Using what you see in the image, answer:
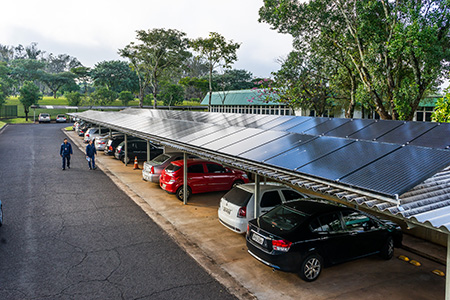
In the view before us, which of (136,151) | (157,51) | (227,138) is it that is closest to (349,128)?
(227,138)

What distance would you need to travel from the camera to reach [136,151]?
22.2 m

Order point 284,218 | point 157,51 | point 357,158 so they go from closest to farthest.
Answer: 1. point 357,158
2. point 284,218
3. point 157,51

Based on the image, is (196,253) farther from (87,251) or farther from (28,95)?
(28,95)

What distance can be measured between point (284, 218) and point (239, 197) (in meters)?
2.35

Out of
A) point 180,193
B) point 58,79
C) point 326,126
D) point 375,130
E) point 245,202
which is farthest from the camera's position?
point 58,79

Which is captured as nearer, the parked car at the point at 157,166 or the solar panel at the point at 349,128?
the solar panel at the point at 349,128

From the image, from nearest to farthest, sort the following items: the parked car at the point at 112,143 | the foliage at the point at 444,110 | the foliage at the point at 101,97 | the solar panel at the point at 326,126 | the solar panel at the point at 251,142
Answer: the solar panel at the point at 251,142
the solar panel at the point at 326,126
the foliage at the point at 444,110
the parked car at the point at 112,143
the foliage at the point at 101,97

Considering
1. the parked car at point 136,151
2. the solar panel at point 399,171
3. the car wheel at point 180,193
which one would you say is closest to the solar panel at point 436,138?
the solar panel at point 399,171

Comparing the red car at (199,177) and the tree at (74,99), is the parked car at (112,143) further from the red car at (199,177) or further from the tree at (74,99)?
the tree at (74,99)

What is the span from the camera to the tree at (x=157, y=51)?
1874 inches

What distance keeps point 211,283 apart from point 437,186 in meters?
4.73

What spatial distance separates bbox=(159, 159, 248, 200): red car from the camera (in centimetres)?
1375

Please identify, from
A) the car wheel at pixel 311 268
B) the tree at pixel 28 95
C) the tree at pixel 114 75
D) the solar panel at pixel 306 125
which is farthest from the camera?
the tree at pixel 114 75

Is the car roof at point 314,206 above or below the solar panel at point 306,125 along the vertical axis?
below
